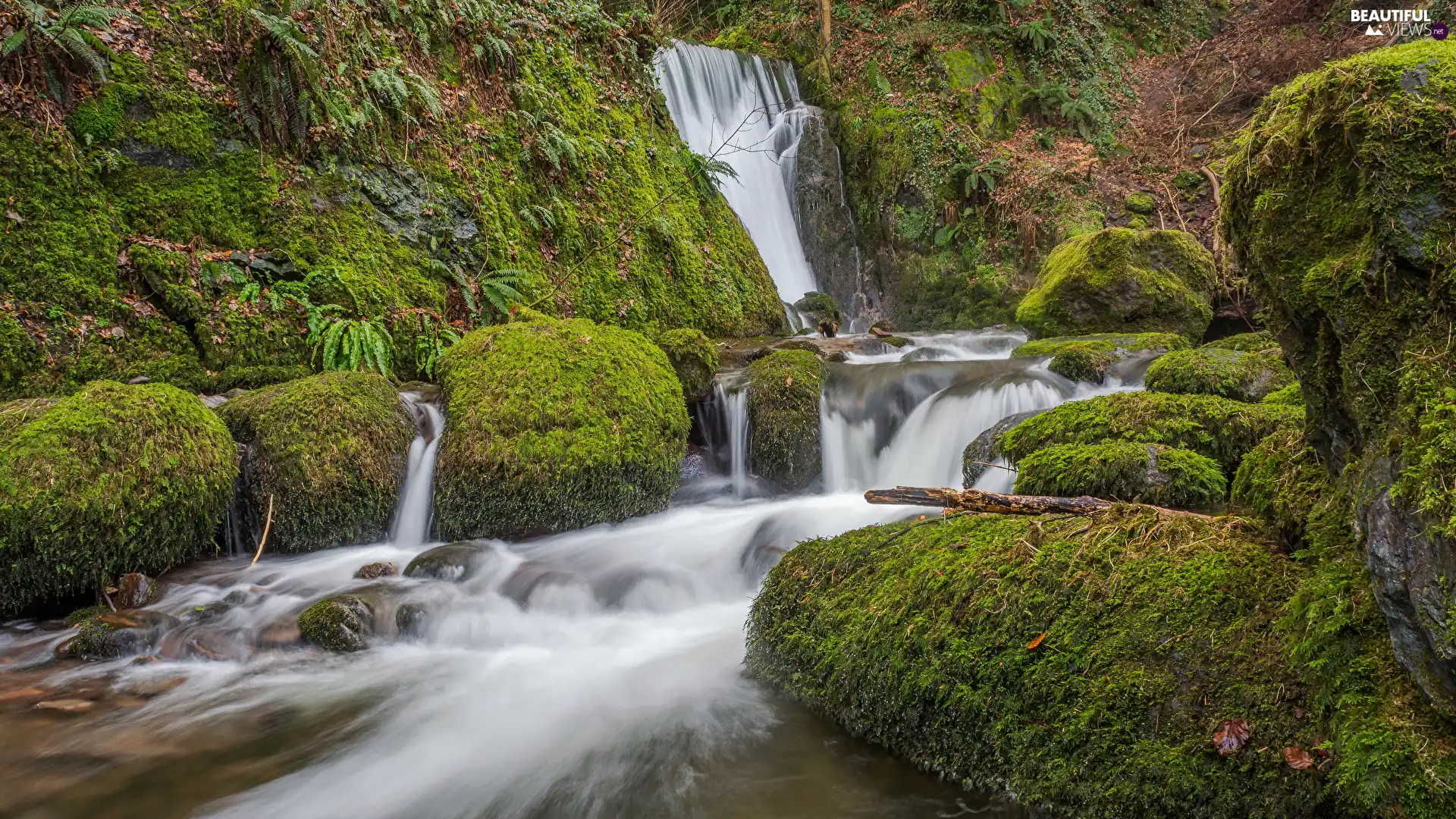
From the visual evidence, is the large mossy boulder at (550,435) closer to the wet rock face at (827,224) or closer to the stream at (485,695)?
the stream at (485,695)

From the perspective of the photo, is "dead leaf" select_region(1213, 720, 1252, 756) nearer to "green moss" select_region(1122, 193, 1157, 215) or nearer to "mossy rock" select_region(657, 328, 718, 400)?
"mossy rock" select_region(657, 328, 718, 400)

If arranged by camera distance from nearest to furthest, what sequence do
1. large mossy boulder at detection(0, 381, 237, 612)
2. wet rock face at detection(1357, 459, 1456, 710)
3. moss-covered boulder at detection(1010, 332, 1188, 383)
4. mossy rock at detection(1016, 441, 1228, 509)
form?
wet rock face at detection(1357, 459, 1456, 710), mossy rock at detection(1016, 441, 1228, 509), large mossy boulder at detection(0, 381, 237, 612), moss-covered boulder at detection(1010, 332, 1188, 383)

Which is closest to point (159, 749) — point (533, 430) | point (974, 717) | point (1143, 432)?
point (533, 430)

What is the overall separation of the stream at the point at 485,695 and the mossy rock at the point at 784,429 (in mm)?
330

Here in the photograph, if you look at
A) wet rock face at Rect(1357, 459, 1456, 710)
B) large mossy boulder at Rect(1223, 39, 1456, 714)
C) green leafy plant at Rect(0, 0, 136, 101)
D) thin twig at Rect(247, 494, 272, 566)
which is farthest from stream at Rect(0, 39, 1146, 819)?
green leafy plant at Rect(0, 0, 136, 101)

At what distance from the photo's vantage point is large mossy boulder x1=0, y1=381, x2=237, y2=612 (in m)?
4.39

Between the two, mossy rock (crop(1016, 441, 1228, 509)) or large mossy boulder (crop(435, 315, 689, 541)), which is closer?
mossy rock (crop(1016, 441, 1228, 509))

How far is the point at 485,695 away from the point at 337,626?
111 centimetres

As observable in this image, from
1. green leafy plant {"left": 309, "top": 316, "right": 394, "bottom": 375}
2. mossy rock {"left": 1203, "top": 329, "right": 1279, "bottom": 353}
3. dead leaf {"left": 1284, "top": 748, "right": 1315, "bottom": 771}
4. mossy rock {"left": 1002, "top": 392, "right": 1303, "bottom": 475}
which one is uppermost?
green leafy plant {"left": 309, "top": 316, "right": 394, "bottom": 375}

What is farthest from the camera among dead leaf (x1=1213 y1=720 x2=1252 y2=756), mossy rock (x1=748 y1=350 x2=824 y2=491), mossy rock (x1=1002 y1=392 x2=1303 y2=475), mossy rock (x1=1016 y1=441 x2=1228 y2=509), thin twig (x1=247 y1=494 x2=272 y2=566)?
mossy rock (x1=748 y1=350 x2=824 y2=491)

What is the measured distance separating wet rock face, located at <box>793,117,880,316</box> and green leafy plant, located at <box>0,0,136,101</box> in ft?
35.8

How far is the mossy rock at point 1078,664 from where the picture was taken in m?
2.02

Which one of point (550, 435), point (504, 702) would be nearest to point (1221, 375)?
point (550, 435)

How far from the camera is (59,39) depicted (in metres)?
6.11
